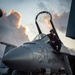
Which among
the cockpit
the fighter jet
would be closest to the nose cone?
the fighter jet

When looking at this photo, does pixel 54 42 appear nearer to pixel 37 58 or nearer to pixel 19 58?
pixel 37 58

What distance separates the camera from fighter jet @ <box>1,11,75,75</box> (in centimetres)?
803

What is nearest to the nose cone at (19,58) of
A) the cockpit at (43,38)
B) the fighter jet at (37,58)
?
the fighter jet at (37,58)

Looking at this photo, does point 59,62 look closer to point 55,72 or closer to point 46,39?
point 55,72

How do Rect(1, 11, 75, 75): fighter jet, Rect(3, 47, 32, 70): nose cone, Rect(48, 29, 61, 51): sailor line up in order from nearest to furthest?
Rect(3, 47, 32, 70): nose cone < Rect(1, 11, 75, 75): fighter jet < Rect(48, 29, 61, 51): sailor

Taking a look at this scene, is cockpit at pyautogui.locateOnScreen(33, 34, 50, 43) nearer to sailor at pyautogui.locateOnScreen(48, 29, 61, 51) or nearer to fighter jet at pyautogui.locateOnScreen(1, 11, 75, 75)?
fighter jet at pyautogui.locateOnScreen(1, 11, 75, 75)

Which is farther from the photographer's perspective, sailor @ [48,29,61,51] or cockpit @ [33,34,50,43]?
cockpit @ [33,34,50,43]

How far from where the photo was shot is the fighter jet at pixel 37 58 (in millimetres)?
8031

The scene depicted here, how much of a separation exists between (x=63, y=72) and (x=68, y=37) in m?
6.54

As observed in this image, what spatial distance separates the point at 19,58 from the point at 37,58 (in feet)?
2.71

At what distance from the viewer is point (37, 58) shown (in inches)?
336

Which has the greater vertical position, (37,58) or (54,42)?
(54,42)

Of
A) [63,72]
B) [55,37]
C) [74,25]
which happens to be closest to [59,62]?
[63,72]

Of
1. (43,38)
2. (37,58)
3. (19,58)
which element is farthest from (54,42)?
(19,58)
